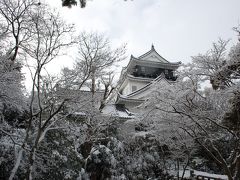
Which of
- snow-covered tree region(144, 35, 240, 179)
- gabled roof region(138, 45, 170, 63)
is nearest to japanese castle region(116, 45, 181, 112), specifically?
gabled roof region(138, 45, 170, 63)

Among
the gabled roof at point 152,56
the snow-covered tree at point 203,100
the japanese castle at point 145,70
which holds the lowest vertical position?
the snow-covered tree at point 203,100

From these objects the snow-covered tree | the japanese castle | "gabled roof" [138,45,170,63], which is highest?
"gabled roof" [138,45,170,63]

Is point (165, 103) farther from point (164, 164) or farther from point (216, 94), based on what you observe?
point (164, 164)

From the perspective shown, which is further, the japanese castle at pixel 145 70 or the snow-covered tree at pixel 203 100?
the japanese castle at pixel 145 70

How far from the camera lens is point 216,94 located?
10.5 metres

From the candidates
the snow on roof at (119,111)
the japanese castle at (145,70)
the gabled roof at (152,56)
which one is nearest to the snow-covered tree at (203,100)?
the snow on roof at (119,111)

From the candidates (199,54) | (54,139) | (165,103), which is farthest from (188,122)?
(54,139)

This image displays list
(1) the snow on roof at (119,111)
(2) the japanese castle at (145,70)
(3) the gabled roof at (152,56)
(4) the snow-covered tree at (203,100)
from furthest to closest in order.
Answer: (3) the gabled roof at (152,56)
(2) the japanese castle at (145,70)
(1) the snow on roof at (119,111)
(4) the snow-covered tree at (203,100)

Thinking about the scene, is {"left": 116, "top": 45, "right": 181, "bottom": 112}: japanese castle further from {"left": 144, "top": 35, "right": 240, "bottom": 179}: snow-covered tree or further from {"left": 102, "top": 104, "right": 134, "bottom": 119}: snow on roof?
{"left": 144, "top": 35, "right": 240, "bottom": 179}: snow-covered tree

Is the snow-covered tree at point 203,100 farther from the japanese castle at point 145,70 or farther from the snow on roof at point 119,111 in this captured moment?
the japanese castle at point 145,70

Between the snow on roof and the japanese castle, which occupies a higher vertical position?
the japanese castle

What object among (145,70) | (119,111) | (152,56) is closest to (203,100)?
(119,111)

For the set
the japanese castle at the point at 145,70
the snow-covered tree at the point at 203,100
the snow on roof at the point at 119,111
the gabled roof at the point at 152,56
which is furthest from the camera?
the gabled roof at the point at 152,56

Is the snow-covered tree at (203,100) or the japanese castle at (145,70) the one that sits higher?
the japanese castle at (145,70)
